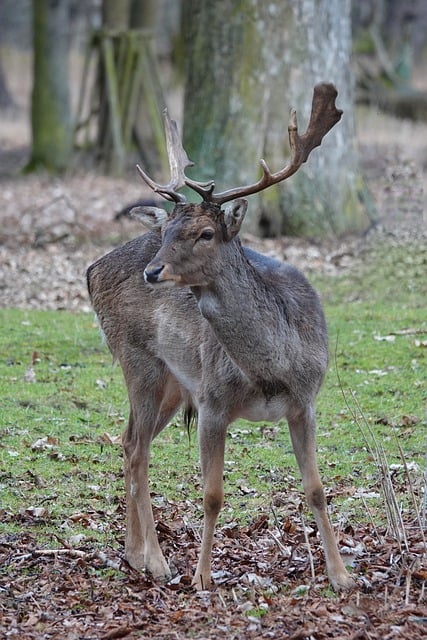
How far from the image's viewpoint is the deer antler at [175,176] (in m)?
5.92

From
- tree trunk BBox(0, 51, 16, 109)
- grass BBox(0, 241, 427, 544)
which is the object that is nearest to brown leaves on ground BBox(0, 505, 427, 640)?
grass BBox(0, 241, 427, 544)

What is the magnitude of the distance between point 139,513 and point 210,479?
755 millimetres

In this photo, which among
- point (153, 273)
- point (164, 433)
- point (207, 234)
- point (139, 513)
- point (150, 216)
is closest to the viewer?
point (153, 273)

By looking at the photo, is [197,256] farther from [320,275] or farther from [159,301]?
[320,275]

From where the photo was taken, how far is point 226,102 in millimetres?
15148

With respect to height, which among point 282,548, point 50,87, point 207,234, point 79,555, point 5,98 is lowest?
point 5,98

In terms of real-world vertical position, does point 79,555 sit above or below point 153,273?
below

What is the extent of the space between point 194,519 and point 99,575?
944mm

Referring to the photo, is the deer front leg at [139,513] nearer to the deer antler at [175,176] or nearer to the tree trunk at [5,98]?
the deer antler at [175,176]

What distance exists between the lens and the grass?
741 centimetres

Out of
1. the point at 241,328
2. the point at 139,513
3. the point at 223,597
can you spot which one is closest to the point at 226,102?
the point at 139,513

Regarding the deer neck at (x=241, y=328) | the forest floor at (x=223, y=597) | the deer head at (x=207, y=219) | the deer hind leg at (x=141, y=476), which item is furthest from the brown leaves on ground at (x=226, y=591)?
the deer head at (x=207, y=219)

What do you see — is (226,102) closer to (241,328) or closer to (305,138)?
(305,138)

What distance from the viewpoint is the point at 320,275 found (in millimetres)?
13633
